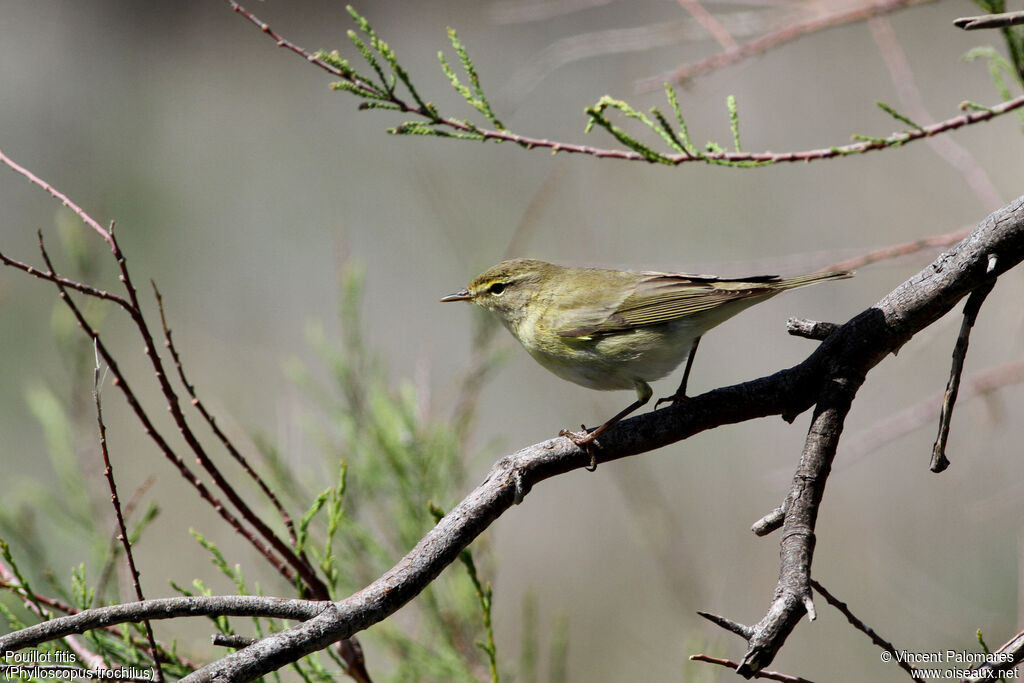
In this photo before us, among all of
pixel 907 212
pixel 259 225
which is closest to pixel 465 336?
pixel 259 225

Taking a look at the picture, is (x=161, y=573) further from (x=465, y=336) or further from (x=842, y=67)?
(x=842, y=67)

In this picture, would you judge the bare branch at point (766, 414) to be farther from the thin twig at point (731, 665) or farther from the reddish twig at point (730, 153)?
the reddish twig at point (730, 153)

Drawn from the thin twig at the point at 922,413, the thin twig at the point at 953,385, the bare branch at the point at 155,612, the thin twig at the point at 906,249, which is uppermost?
the thin twig at the point at 906,249

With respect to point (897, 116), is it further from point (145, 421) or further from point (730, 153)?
point (145, 421)

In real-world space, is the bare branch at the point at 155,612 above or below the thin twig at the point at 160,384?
below

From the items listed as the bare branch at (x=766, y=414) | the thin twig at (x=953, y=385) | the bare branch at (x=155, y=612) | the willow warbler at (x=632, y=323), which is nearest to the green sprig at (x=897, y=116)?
the bare branch at (x=766, y=414)

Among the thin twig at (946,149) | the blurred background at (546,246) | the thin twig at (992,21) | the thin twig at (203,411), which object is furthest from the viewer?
the blurred background at (546,246)

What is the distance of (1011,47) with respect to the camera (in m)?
2.10

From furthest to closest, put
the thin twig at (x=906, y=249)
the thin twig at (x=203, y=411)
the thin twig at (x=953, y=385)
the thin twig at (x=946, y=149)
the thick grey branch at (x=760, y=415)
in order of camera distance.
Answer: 1. the thin twig at (x=946, y=149)
2. the thin twig at (x=906, y=249)
3. the thin twig at (x=203, y=411)
4. the thin twig at (x=953, y=385)
5. the thick grey branch at (x=760, y=415)

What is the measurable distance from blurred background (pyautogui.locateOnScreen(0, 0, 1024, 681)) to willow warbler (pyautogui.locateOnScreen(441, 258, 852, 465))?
1.61 m

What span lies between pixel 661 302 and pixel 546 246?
4.21m

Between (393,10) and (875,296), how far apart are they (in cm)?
536

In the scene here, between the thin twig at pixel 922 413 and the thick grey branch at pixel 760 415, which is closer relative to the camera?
the thick grey branch at pixel 760 415

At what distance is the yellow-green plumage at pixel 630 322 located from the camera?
2.39 meters
